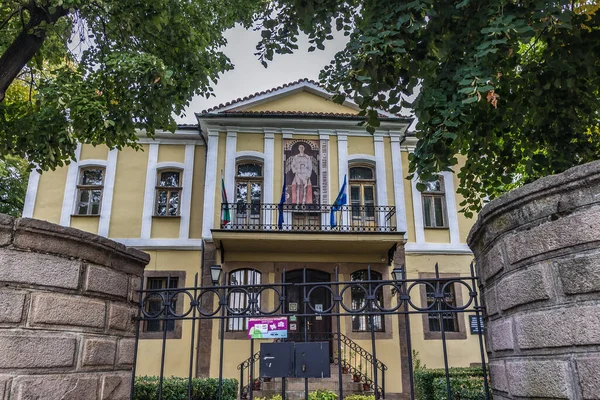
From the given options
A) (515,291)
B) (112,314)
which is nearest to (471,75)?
(515,291)

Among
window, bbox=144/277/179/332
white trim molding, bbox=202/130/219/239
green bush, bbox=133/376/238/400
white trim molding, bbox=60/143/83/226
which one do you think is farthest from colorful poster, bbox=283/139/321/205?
white trim molding, bbox=60/143/83/226

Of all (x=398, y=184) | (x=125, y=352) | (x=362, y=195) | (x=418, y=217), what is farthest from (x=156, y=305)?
(x=125, y=352)

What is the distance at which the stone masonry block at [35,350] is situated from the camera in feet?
8.84

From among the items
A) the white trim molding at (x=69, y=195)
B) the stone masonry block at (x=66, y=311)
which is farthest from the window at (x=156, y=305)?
the stone masonry block at (x=66, y=311)

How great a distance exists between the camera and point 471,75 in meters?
3.76

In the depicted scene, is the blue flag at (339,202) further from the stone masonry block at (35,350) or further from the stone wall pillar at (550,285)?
the stone masonry block at (35,350)

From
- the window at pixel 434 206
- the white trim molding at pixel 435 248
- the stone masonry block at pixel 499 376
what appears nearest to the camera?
the stone masonry block at pixel 499 376

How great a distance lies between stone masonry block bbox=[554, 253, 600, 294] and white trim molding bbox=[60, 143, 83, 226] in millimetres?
14939

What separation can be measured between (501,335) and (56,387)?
2842 millimetres

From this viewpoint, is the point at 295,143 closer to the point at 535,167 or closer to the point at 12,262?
the point at 535,167

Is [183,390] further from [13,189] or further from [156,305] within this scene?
[13,189]

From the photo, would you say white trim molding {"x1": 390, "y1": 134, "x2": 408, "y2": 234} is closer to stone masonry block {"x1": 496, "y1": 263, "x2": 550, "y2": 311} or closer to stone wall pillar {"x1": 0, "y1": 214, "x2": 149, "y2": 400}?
stone masonry block {"x1": 496, "y1": 263, "x2": 550, "y2": 311}

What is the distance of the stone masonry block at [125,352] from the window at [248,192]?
10398 millimetres

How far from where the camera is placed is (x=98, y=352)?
126 inches
